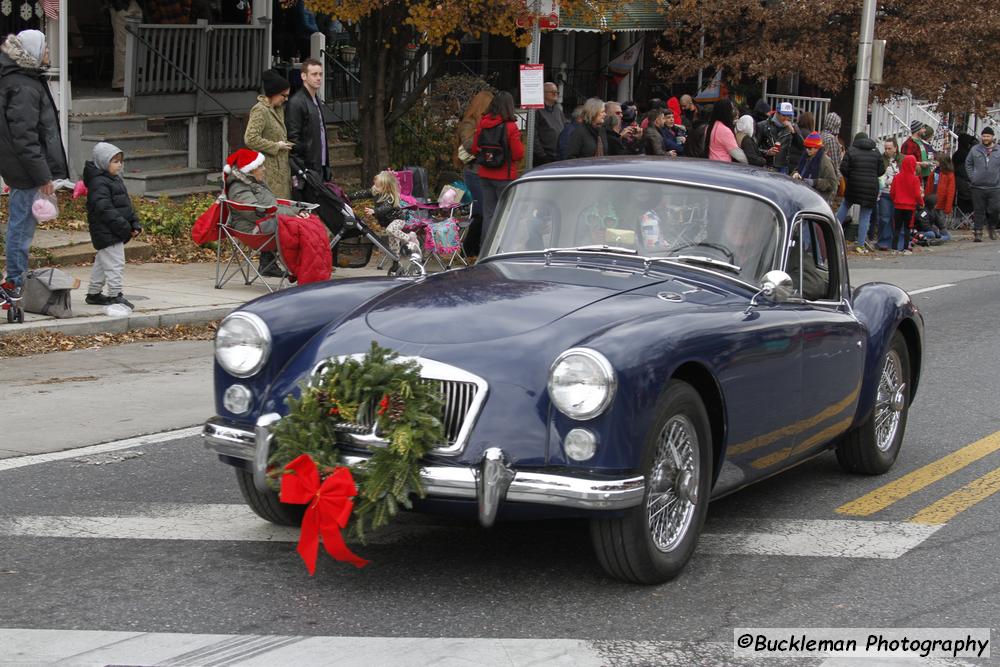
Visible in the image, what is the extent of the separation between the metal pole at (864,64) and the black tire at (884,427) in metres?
16.9

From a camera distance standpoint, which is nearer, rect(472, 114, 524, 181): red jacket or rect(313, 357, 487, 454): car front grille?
rect(313, 357, 487, 454): car front grille

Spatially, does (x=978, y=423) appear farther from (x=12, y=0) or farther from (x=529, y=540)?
(x=12, y=0)

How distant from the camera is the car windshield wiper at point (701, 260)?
6.61 m

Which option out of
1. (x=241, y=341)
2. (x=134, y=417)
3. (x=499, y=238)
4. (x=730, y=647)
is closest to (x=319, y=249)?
(x=134, y=417)

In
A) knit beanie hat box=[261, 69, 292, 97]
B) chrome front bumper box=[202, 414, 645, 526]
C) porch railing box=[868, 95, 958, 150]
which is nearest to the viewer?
chrome front bumper box=[202, 414, 645, 526]

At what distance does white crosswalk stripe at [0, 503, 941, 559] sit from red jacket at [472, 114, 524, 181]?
9657mm

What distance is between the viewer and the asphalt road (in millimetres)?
4922

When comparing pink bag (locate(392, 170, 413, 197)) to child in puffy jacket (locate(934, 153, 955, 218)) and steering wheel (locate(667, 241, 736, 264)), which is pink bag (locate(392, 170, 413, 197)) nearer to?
steering wheel (locate(667, 241, 736, 264))

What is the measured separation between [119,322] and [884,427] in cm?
665

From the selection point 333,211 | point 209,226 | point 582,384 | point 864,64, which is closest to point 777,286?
point 582,384

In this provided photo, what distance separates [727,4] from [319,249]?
52.9 feet

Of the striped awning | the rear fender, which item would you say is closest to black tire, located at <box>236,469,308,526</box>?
the rear fender

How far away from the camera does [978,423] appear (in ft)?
30.1

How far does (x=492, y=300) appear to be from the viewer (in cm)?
600
